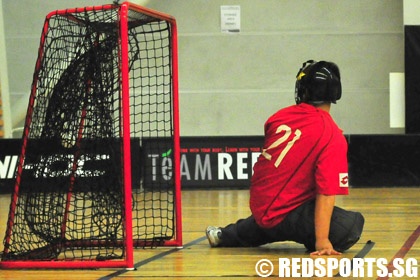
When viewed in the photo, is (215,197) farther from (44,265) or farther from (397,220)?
(44,265)

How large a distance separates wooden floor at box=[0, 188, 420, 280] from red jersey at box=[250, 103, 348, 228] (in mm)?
309

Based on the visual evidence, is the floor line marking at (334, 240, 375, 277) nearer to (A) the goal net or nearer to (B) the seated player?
(B) the seated player

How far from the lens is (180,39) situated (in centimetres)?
1396

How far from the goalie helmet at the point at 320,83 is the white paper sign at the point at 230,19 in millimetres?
8283

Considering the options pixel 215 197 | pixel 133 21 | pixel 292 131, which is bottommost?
pixel 215 197

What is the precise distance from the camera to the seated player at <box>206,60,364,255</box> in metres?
5.46

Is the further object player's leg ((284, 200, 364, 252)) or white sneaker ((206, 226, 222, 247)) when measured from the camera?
white sneaker ((206, 226, 222, 247))

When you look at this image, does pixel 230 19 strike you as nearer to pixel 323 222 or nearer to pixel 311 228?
pixel 311 228

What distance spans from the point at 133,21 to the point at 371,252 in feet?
6.87

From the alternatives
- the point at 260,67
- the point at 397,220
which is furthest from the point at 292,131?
the point at 260,67

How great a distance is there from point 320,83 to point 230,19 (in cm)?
840

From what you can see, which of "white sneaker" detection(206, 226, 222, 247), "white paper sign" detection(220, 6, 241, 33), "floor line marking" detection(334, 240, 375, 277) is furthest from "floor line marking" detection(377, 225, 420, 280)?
"white paper sign" detection(220, 6, 241, 33)

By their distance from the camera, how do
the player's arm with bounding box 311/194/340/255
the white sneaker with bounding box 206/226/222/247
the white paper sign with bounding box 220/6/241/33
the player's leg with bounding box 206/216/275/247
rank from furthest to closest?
the white paper sign with bounding box 220/6/241/33 < the white sneaker with bounding box 206/226/222/247 < the player's leg with bounding box 206/216/275/247 < the player's arm with bounding box 311/194/340/255

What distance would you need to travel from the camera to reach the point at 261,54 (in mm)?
Answer: 13961
